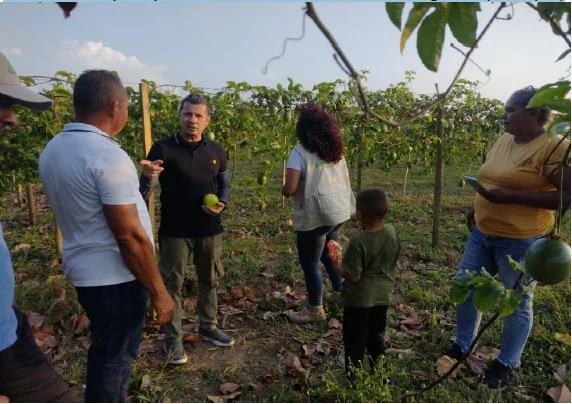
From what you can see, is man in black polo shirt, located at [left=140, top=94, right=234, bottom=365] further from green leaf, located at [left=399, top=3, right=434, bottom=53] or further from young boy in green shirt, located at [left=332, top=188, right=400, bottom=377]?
green leaf, located at [left=399, top=3, right=434, bottom=53]

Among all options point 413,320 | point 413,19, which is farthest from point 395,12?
point 413,320

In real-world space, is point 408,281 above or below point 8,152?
below

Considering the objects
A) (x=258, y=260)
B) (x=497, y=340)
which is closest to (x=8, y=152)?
(x=258, y=260)

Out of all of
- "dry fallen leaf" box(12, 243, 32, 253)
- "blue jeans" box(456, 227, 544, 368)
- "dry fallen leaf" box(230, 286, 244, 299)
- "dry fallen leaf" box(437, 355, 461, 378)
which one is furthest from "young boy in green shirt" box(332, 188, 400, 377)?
"dry fallen leaf" box(12, 243, 32, 253)

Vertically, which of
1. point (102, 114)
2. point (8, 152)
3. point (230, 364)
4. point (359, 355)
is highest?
point (102, 114)

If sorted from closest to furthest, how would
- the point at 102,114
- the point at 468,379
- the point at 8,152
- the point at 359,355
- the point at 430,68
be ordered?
1. the point at 430,68
2. the point at 102,114
3. the point at 359,355
4. the point at 468,379
5. the point at 8,152

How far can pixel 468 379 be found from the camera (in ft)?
8.77

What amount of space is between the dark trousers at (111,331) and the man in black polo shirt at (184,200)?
0.84 meters

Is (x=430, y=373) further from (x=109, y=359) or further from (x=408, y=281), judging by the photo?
(x=109, y=359)

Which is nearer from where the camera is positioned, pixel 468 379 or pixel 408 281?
pixel 468 379

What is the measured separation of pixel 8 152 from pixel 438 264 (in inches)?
182

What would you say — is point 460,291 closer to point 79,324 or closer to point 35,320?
point 79,324

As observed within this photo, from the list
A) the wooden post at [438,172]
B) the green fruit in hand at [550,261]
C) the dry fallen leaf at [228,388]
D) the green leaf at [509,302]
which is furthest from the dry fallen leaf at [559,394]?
the wooden post at [438,172]

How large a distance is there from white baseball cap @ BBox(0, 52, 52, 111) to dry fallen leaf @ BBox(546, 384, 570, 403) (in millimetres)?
2892
